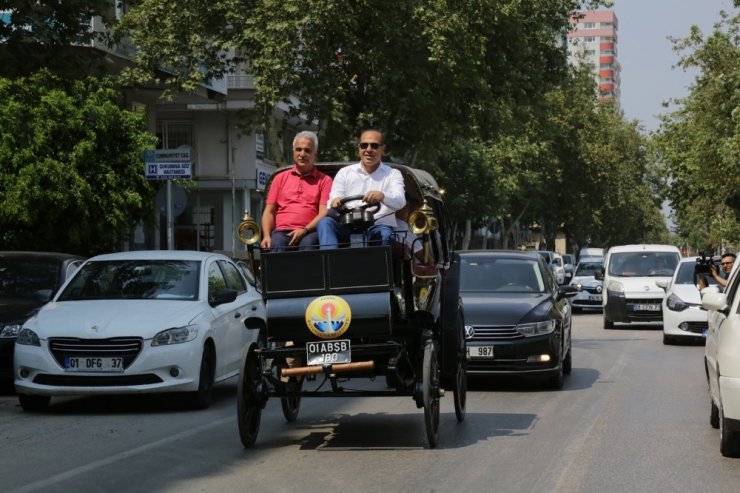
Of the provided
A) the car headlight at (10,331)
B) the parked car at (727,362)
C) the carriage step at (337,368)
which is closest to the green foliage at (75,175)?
the car headlight at (10,331)

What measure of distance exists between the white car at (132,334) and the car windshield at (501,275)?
3733 mm

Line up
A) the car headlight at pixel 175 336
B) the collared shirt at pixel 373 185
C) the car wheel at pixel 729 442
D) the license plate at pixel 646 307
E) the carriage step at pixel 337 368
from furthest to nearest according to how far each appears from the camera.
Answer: the license plate at pixel 646 307, the car headlight at pixel 175 336, the collared shirt at pixel 373 185, the carriage step at pixel 337 368, the car wheel at pixel 729 442

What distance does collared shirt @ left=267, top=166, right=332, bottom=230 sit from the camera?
1152cm

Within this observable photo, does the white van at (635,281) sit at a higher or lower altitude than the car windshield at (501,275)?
lower

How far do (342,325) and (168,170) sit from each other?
12255mm

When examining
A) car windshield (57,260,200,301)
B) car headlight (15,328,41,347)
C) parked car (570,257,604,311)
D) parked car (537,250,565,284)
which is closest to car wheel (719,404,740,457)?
car windshield (57,260,200,301)

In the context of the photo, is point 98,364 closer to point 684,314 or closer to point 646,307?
point 684,314

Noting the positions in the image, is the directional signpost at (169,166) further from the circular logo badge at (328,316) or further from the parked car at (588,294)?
the parked car at (588,294)

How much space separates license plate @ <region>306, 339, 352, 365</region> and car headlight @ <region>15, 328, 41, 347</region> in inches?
160

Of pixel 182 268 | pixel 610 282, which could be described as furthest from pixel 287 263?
pixel 610 282

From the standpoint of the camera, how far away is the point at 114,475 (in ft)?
31.6

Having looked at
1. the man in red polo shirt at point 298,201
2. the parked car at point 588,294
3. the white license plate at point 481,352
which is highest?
the man in red polo shirt at point 298,201

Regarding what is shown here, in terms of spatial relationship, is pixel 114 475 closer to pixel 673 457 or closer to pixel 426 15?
pixel 673 457

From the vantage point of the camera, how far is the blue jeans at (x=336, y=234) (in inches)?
431
